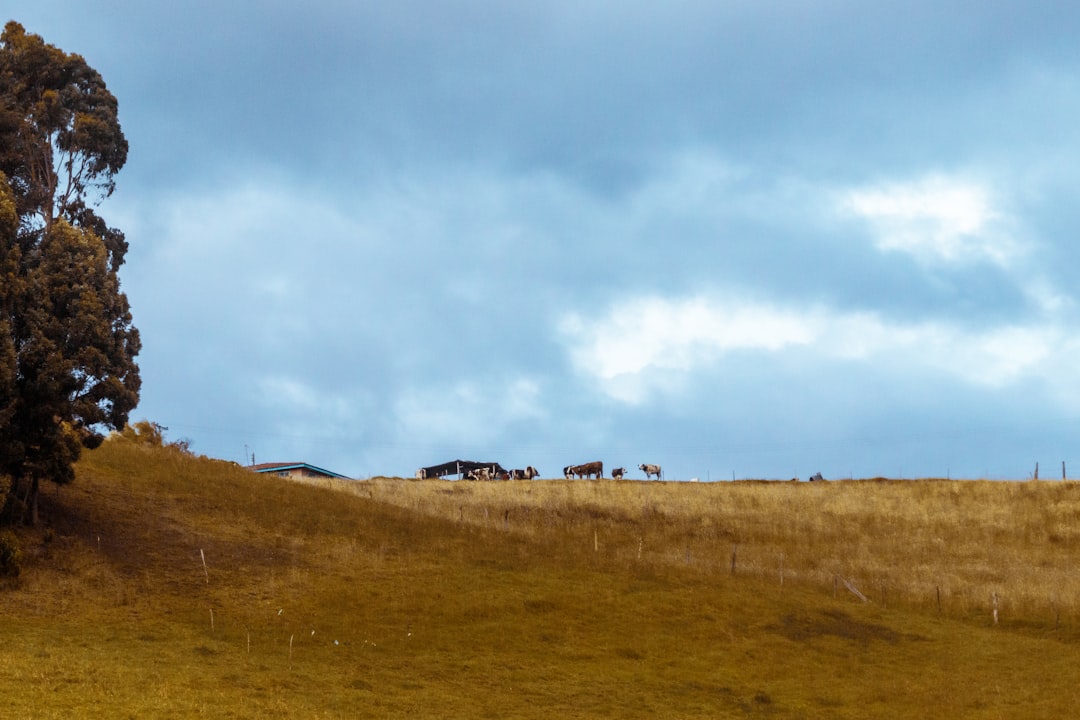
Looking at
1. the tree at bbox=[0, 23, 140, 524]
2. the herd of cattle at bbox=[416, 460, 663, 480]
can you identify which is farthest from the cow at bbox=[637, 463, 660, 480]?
the tree at bbox=[0, 23, 140, 524]

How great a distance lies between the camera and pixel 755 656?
43.1m

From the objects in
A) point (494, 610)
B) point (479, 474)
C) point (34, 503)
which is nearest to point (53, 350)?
point (34, 503)

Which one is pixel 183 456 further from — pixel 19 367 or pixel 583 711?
pixel 583 711

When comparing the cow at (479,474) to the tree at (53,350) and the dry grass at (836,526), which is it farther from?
the tree at (53,350)

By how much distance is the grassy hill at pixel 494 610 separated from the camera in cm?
3484

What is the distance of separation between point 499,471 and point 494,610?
213 ft

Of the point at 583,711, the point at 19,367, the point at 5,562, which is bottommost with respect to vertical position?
the point at 583,711

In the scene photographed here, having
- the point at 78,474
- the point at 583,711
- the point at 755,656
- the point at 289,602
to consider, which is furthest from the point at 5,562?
the point at 755,656

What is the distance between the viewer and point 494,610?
4609 cm

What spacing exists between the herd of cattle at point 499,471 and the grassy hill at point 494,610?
2922cm

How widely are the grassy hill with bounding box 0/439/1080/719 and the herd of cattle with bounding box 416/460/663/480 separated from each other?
2922 centimetres

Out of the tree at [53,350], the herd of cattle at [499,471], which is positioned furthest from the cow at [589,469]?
the tree at [53,350]

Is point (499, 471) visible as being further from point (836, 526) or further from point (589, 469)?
point (836, 526)

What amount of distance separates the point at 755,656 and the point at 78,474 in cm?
3825
